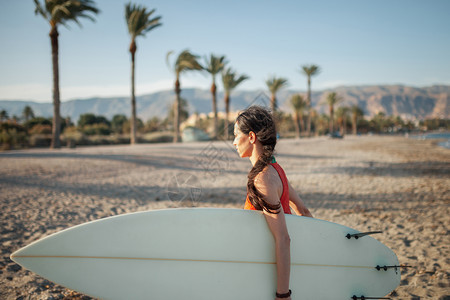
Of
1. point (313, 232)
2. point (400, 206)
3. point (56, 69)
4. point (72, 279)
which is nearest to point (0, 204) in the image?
point (72, 279)

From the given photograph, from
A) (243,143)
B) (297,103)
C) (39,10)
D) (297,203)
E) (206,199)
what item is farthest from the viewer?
(297,103)

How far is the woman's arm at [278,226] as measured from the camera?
121 centimetres

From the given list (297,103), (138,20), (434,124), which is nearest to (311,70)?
(297,103)

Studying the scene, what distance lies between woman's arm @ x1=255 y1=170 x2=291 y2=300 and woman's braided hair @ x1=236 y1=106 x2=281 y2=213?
0.03 meters

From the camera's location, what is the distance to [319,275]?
1643 mm

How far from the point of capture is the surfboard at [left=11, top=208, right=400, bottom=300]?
4.81 ft

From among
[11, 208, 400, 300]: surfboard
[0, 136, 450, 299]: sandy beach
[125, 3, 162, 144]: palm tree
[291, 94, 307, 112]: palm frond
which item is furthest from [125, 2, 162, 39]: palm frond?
[291, 94, 307, 112]: palm frond

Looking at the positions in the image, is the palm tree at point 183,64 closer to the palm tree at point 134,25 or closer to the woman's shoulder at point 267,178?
the palm tree at point 134,25

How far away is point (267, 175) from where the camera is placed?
47.9 inches

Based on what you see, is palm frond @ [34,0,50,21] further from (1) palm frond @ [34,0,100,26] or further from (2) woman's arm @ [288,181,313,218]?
(2) woman's arm @ [288,181,313,218]

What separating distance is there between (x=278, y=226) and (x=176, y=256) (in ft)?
2.17

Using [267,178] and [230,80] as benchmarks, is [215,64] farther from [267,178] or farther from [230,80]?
[267,178]

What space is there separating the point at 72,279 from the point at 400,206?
199 inches

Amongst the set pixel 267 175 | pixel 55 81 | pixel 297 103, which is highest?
pixel 297 103
